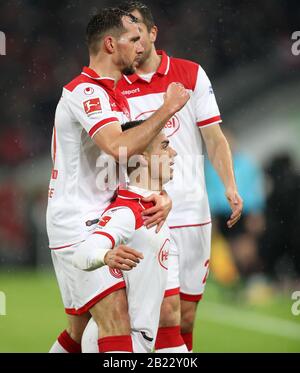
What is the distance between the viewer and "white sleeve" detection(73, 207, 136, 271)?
3.89m

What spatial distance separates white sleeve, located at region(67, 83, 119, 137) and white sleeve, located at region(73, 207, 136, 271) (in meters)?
0.40

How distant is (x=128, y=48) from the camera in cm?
439

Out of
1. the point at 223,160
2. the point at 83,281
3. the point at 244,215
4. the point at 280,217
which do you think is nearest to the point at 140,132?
the point at 83,281

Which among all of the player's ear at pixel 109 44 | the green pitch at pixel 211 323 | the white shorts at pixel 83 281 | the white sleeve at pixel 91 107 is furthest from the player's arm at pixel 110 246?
the green pitch at pixel 211 323

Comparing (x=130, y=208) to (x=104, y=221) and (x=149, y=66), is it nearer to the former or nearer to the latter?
(x=104, y=221)

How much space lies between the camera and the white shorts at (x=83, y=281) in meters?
4.26

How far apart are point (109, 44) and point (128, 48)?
9cm

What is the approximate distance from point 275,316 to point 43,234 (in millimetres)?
4030

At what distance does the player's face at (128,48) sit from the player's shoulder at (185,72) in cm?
85

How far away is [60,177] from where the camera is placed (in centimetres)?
441

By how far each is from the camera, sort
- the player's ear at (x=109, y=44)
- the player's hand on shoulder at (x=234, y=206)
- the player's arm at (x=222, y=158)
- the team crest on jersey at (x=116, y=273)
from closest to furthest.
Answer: the team crest on jersey at (x=116, y=273), the player's ear at (x=109, y=44), the player's hand on shoulder at (x=234, y=206), the player's arm at (x=222, y=158)

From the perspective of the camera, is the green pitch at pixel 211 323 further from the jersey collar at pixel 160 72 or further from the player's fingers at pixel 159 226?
the player's fingers at pixel 159 226
